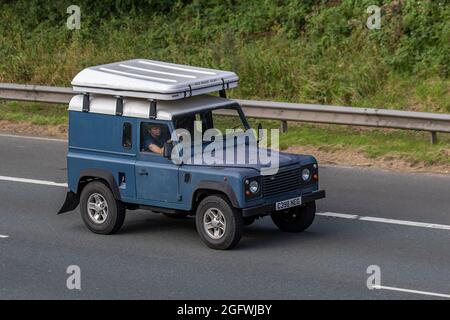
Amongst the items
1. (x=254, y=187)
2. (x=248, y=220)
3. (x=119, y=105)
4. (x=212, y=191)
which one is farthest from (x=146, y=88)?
(x=248, y=220)

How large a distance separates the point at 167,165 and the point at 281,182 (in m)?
1.39

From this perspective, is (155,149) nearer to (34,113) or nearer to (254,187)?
(254,187)

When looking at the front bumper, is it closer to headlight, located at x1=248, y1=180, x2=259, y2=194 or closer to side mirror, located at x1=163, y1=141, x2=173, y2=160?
headlight, located at x1=248, y1=180, x2=259, y2=194

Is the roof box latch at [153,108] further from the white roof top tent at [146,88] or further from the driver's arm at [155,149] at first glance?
the driver's arm at [155,149]

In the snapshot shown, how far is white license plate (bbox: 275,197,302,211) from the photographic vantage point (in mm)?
13933

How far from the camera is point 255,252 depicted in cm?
1396

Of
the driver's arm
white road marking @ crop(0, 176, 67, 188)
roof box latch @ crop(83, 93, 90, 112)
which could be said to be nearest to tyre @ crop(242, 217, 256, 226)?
the driver's arm

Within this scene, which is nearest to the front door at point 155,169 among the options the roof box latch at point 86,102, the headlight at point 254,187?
the roof box latch at point 86,102

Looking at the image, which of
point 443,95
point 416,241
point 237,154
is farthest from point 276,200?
point 443,95

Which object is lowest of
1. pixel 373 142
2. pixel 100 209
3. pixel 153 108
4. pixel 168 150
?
pixel 100 209

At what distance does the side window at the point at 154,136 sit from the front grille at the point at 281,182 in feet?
4.56

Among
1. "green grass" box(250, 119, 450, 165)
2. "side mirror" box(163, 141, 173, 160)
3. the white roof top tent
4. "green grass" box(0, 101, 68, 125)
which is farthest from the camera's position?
"green grass" box(0, 101, 68, 125)

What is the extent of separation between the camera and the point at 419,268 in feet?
43.1
